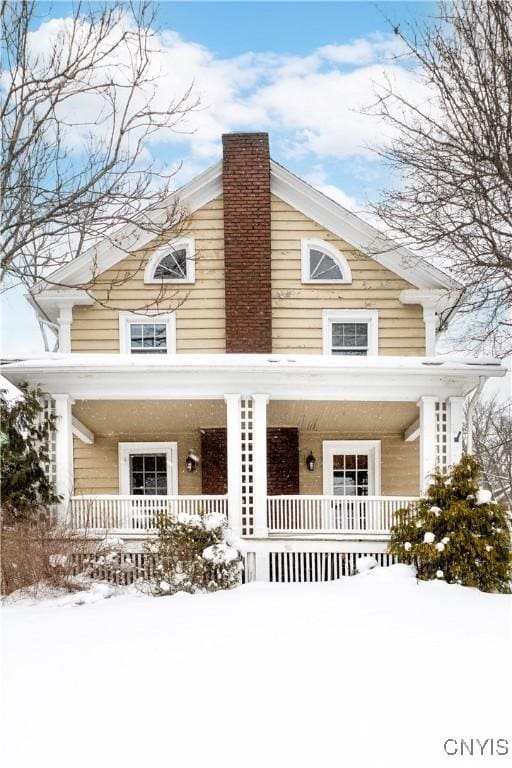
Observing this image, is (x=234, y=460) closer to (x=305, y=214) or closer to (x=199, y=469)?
(x=199, y=469)

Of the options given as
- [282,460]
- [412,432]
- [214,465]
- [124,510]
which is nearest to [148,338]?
[214,465]

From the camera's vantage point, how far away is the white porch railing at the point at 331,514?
33.1ft

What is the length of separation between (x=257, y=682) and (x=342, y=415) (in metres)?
7.37

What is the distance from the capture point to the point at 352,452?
43.7 feet

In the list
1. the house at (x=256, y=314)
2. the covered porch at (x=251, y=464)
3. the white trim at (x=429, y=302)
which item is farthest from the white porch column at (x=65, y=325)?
the white trim at (x=429, y=302)

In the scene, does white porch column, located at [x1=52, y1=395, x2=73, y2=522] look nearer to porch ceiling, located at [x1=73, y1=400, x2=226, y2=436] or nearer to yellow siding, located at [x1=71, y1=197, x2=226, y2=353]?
porch ceiling, located at [x1=73, y1=400, x2=226, y2=436]

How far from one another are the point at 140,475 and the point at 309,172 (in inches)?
341

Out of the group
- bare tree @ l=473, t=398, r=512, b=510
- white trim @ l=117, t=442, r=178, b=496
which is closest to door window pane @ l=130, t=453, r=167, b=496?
white trim @ l=117, t=442, r=178, b=496

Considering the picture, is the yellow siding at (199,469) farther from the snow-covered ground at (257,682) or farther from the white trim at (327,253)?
the snow-covered ground at (257,682)

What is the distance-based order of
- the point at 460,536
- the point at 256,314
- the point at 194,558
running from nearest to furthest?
1. the point at 460,536
2. the point at 194,558
3. the point at 256,314

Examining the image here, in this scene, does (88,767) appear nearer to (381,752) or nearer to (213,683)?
(213,683)

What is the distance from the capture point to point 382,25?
10.4 m

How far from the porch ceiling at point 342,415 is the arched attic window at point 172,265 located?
3.69 m

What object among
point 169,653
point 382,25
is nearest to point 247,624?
point 169,653
